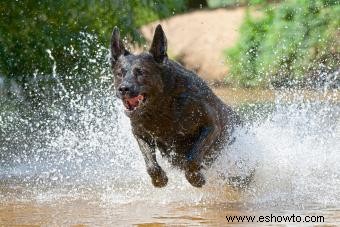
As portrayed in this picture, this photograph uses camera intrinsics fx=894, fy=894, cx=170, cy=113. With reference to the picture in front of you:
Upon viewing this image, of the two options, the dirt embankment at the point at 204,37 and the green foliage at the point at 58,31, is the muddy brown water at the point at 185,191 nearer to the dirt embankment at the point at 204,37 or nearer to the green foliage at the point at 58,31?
the green foliage at the point at 58,31

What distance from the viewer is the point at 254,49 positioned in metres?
15.8

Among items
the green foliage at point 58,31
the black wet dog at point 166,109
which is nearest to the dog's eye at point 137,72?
the black wet dog at point 166,109

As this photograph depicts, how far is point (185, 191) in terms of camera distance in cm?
778

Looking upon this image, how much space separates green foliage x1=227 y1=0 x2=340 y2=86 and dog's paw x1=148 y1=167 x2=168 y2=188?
24.9 ft

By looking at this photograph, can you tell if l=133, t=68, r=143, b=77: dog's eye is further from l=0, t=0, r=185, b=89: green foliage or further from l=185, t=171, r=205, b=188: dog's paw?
l=0, t=0, r=185, b=89: green foliage

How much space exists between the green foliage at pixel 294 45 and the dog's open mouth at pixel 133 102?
7.96m

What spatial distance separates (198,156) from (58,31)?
4.75 meters

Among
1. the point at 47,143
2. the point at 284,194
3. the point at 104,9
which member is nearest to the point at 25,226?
the point at 284,194

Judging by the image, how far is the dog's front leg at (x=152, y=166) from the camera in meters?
7.32

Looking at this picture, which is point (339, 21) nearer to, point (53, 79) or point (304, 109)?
point (304, 109)

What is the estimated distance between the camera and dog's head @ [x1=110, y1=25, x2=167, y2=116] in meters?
6.86

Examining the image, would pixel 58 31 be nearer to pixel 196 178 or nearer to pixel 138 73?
pixel 138 73

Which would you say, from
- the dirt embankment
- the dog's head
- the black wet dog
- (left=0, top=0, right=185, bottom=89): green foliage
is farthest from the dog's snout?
the dirt embankment

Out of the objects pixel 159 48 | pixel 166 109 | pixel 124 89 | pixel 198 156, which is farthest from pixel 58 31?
pixel 124 89
